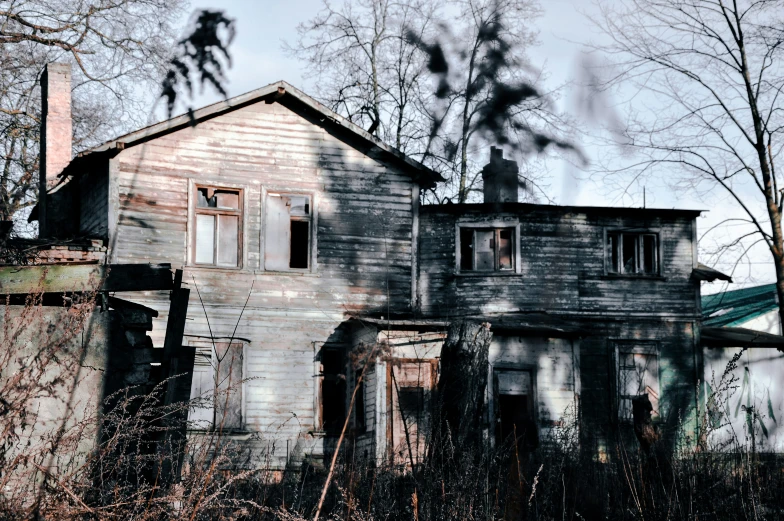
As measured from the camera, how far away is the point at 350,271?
60.2 ft

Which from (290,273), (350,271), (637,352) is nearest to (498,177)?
(350,271)

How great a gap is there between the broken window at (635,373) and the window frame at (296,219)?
777 cm

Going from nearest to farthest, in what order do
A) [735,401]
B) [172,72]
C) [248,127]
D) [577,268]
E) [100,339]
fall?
[172,72] < [100,339] < [248,127] < [577,268] < [735,401]

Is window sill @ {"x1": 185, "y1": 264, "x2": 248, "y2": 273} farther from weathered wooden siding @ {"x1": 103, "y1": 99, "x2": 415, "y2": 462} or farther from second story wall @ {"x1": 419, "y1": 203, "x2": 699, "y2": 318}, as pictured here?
second story wall @ {"x1": 419, "y1": 203, "x2": 699, "y2": 318}

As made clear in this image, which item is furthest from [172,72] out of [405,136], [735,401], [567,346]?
[405,136]

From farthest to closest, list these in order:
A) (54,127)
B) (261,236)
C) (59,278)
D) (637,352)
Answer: (637,352)
(54,127)
(261,236)
(59,278)

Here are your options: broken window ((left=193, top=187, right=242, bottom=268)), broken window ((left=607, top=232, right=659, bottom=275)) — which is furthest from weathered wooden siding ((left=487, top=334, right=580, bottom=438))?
broken window ((left=193, top=187, right=242, bottom=268))

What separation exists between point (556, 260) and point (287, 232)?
6591mm

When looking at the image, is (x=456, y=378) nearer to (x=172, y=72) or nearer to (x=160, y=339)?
(x=172, y=72)

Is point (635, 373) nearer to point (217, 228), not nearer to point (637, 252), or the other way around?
point (637, 252)

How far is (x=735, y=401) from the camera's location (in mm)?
23578

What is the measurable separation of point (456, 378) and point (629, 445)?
11494 millimetres

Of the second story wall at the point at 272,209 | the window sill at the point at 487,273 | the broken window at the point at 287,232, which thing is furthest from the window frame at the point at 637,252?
the broken window at the point at 287,232

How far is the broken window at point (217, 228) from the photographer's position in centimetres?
1759
